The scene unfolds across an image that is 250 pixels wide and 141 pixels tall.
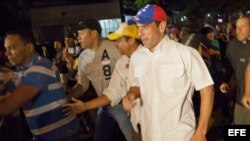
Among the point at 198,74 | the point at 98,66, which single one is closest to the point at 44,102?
the point at 198,74

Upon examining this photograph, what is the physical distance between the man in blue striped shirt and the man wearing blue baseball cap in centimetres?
60

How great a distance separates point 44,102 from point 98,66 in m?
2.11

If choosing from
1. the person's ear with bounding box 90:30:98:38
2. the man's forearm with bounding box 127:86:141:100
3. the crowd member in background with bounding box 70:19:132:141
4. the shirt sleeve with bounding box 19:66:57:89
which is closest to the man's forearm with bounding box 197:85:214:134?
the man's forearm with bounding box 127:86:141:100

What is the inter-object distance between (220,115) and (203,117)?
4757 millimetres

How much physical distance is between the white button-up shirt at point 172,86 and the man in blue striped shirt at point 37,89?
0.75m

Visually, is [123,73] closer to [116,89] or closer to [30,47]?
[116,89]

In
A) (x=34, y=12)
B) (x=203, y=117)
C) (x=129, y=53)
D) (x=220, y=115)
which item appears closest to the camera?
(x=203, y=117)

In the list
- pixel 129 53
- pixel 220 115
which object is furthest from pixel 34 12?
pixel 129 53

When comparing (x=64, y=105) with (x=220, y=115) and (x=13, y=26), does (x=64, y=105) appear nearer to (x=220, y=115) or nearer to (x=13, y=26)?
(x=13, y=26)

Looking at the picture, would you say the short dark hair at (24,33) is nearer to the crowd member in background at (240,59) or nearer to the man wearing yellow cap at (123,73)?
the man wearing yellow cap at (123,73)

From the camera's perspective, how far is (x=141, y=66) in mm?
3539

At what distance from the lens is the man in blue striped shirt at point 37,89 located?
10.7 ft

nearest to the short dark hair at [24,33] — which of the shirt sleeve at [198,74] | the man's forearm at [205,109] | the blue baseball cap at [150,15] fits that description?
the blue baseball cap at [150,15]

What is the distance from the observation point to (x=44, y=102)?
3.35 meters
